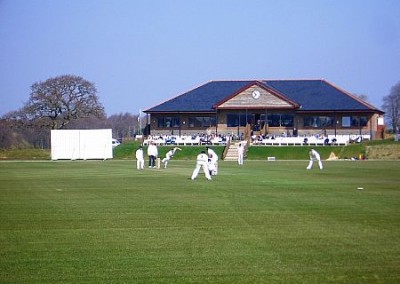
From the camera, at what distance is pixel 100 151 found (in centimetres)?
6506

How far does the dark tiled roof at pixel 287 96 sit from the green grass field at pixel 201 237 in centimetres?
5443

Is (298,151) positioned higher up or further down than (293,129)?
further down

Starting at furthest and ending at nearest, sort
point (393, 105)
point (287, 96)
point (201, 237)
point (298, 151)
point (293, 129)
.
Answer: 1. point (393, 105)
2. point (287, 96)
3. point (293, 129)
4. point (298, 151)
5. point (201, 237)

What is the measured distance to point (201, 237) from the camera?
1298 centimetres

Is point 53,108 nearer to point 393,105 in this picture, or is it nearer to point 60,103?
point 60,103

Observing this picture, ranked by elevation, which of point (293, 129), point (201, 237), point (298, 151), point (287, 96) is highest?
point (287, 96)

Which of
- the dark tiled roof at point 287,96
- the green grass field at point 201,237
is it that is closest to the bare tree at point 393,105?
the dark tiled roof at point 287,96

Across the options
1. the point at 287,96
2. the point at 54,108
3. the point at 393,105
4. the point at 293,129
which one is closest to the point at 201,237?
the point at 293,129

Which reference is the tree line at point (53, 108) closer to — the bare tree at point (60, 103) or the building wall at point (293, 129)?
the bare tree at point (60, 103)

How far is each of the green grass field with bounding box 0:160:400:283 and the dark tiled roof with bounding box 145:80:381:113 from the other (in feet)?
179

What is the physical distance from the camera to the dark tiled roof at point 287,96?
7631 centimetres

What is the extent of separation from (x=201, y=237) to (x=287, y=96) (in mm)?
66645

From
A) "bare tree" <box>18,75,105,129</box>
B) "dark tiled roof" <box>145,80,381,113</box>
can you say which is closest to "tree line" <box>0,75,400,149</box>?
"bare tree" <box>18,75,105,129</box>

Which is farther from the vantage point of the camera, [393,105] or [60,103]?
[393,105]
